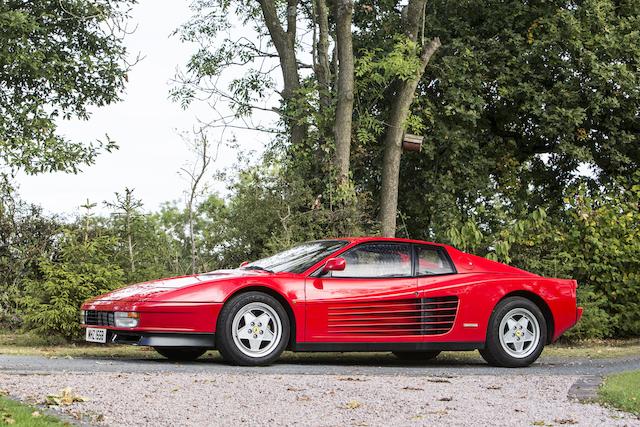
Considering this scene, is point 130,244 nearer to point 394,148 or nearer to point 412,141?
point 394,148

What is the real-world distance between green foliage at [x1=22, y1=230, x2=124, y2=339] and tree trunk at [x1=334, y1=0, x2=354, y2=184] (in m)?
5.97

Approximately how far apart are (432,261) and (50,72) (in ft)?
37.9

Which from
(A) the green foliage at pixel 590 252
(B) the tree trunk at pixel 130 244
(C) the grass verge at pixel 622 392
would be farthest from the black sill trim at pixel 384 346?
(A) the green foliage at pixel 590 252

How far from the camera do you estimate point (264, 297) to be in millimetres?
10117

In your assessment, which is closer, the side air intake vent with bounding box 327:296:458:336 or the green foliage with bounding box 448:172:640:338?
the side air intake vent with bounding box 327:296:458:336

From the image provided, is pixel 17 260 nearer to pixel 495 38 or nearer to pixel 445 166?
pixel 445 166

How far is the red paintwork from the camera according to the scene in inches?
391

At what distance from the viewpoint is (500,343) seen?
1132 cm

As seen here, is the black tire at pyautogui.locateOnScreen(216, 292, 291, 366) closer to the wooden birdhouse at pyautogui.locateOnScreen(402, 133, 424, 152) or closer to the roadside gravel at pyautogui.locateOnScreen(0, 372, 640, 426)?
the roadside gravel at pyautogui.locateOnScreen(0, 372, 640, 426)

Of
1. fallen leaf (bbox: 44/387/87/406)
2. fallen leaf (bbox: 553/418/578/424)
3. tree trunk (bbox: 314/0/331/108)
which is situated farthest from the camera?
tree trunk (bbox: 314/0/331/108)

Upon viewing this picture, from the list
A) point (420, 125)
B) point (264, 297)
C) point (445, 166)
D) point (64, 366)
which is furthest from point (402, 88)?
point (64, 366)

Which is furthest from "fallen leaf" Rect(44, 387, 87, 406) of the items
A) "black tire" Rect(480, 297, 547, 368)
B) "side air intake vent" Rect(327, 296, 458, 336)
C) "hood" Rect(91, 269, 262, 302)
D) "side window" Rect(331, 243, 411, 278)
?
"black tire" Rect(480, 297, 547, 368)

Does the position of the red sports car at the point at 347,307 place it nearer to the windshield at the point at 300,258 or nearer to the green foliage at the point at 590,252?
the windshield at the point at 300,258

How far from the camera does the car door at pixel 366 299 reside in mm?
10445
